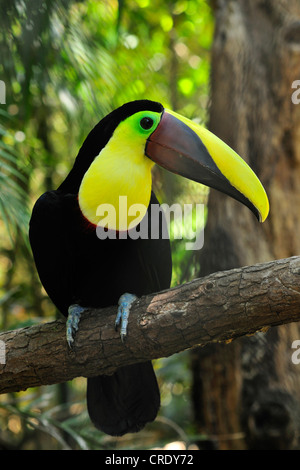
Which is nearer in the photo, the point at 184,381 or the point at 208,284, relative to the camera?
the point at 208,284

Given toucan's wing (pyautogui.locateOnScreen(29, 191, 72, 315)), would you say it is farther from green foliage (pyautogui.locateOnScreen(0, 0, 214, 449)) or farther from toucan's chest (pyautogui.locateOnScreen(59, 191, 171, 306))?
green foliage (pyautogui.locateOnScreen(0, 0, 214, 449))

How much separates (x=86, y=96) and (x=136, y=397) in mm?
1252

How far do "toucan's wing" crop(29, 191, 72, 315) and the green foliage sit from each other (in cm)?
15

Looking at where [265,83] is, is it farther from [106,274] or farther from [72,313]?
[72,313]

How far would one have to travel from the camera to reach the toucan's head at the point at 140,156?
1546mm

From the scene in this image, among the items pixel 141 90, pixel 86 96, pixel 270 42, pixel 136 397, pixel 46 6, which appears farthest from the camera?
pixel 270 42

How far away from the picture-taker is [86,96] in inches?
86.3

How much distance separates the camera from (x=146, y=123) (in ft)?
5.19

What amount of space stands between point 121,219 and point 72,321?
1.19ft

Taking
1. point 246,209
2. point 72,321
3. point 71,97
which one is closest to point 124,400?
point 72,321

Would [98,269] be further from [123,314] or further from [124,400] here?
[124,400]

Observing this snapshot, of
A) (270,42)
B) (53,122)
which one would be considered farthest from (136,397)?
(53,122)

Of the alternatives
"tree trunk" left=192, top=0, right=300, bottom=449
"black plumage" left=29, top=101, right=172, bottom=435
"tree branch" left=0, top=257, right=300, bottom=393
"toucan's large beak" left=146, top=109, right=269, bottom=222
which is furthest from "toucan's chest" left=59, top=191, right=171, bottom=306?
"tree trunk" left=192, top=0, right=300, bottom=449

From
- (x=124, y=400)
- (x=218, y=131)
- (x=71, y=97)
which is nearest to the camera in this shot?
(x=124, y=400)
